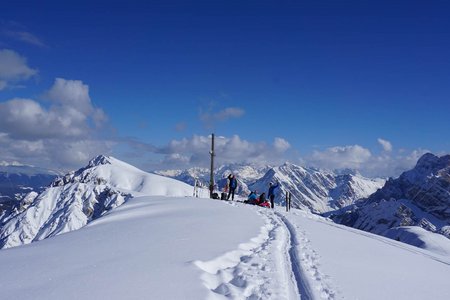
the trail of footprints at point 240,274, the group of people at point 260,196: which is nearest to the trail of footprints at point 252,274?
the trail of footprints at point 240,274

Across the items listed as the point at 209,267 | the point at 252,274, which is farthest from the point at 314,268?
the point at 209,267

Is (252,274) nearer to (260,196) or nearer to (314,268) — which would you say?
(314,268)

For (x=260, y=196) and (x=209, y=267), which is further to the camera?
(x=260, y=196)

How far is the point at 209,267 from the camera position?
9.80m

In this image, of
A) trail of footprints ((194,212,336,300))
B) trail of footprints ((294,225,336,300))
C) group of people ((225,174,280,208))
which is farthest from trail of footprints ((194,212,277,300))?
group of people ((225,174,280,208))

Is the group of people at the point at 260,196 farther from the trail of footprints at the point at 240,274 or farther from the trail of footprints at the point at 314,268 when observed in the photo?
the trail of footprints at the point at 240,274

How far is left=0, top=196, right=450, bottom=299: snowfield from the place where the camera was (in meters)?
7.96

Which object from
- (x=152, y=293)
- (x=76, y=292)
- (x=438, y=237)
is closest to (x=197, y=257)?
(x=152, y=293)

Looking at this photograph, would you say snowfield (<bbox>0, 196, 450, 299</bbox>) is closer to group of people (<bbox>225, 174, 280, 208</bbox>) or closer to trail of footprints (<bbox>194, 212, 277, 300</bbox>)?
trail of footprints (<bbox>194, 212, 277, 300</bbox>)

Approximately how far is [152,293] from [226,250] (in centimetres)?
436

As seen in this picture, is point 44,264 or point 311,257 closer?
point 44,264

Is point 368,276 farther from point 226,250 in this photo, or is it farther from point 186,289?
point 186,289

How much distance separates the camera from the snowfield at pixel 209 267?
7.96m

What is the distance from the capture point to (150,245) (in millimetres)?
12133
